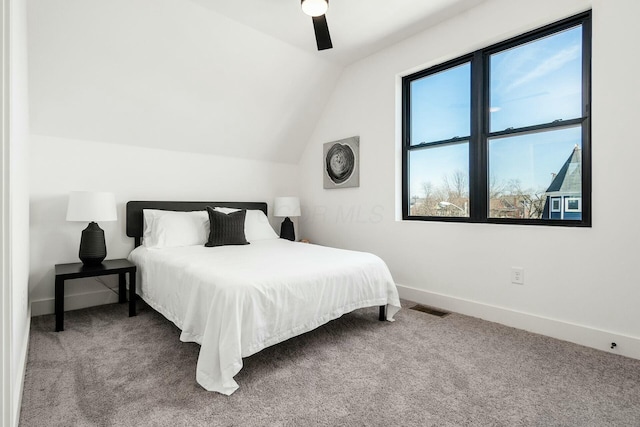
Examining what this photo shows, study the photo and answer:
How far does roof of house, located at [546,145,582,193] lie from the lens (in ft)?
7.65

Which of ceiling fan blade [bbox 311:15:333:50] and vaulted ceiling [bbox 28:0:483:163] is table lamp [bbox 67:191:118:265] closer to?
vaulted ceiling [bbox 28:0:483:163]

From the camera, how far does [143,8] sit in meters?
2.56

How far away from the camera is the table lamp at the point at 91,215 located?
2664 millimetres

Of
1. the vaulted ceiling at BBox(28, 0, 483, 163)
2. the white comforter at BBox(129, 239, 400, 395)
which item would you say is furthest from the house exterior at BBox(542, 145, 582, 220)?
the vaulted ceiling at BBox(28, 0, 483, 163)

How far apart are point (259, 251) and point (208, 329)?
119 centimetres

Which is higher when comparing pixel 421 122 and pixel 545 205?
pixel 421 122

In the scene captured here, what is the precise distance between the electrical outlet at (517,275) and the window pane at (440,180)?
24.2 inches

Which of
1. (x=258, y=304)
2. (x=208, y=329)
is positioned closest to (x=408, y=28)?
(x=258, y=304)

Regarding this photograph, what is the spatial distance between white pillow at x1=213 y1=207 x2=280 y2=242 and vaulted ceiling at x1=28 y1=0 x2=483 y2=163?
31.8 inches

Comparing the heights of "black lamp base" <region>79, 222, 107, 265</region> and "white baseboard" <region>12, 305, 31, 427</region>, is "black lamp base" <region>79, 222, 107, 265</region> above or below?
above

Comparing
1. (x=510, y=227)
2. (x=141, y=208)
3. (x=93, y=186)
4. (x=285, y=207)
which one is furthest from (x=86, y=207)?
(x=510, y=227)

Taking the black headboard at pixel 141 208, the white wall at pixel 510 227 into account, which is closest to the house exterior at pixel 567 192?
the white wall at pixel 510 227

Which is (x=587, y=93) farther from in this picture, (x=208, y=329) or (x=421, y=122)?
(x=208, y=329)

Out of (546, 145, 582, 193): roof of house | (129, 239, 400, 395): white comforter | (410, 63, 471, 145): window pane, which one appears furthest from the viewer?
(410, 63, 471, 145): window pane
